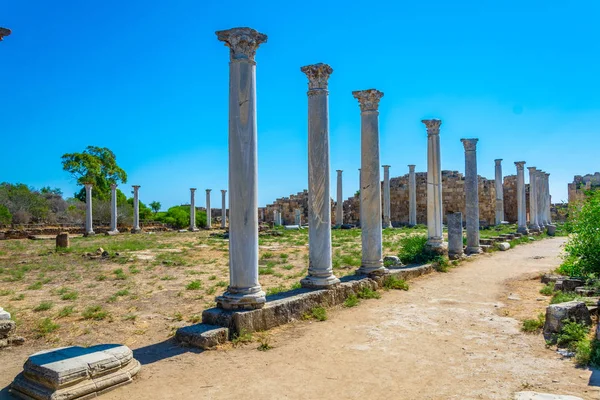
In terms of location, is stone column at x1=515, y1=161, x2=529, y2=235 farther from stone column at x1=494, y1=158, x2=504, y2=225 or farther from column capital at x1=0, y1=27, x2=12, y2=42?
column capital at x1=0, y1=27, x2=12, y2=42

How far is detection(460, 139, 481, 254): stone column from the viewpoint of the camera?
55.9ft

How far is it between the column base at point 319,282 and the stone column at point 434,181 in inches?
276

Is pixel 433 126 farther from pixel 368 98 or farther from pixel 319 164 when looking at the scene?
pixel 319 164

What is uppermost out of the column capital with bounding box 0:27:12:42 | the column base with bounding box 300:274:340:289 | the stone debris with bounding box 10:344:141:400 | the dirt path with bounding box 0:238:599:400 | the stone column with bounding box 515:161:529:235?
the column capital with bounding box 0:27:12:42

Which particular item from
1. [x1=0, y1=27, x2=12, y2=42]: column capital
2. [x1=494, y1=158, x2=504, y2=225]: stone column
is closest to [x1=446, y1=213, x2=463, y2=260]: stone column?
[x1=0, y1=27, x2=12, y2=42]: column capital

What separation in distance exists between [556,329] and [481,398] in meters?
2.84

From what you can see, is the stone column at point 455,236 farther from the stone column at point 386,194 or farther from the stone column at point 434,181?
the stone column at point 386,194

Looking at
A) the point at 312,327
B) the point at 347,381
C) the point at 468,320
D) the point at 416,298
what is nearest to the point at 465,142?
the point at 416,298

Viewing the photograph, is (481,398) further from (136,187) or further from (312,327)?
(136,187)

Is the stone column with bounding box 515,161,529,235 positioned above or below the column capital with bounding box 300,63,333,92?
below

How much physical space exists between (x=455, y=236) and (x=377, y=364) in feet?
35.6

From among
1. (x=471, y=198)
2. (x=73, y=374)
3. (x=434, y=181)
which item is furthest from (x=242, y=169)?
(x=471, y=198)

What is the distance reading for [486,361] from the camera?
5566mm

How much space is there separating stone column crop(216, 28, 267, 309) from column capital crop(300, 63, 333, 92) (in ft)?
6.96
